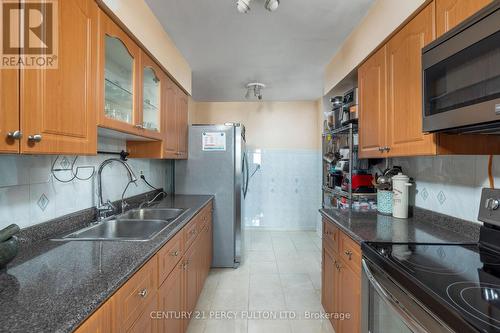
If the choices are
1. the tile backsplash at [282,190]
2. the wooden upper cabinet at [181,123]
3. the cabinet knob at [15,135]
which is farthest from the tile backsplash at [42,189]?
the tile backsplash at [282,190]

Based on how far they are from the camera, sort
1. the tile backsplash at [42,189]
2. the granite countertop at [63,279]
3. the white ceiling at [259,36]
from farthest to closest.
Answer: the white ceiling at [259,36], the tile backsplash at [42,189], the granite countertop at [63,279]

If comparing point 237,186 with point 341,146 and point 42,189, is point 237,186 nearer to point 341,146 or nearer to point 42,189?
point 341,146

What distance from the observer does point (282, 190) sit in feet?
14.9

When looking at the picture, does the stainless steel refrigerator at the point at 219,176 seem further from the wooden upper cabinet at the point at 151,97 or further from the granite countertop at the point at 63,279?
the granite countertop at the point at 63,279

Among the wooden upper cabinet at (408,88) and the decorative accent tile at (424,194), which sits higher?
the wooden upper cabinet at (408,88)

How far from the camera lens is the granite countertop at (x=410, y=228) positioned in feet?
4.27

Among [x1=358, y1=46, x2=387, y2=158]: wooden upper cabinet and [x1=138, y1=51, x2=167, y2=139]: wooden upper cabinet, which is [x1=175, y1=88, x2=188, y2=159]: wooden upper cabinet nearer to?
[x1=138, y1=51, x2=167, y2=139]: wooden upper cabinet

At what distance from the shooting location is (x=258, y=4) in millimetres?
1744

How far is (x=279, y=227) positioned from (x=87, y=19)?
406 cm

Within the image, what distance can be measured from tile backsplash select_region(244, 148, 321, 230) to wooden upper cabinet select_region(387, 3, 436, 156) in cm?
295

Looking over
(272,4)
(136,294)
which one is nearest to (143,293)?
(136,294)

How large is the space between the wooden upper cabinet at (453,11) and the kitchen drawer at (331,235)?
1260 mm

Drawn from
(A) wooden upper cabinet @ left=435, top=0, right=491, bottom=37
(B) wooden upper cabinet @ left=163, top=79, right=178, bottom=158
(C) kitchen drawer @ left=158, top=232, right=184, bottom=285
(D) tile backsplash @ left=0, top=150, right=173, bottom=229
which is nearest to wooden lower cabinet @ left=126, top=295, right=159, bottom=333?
(C) kitchen drawer @ left=158, top=232, right=184, bottom=285

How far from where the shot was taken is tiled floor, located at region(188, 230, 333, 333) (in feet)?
6.32
